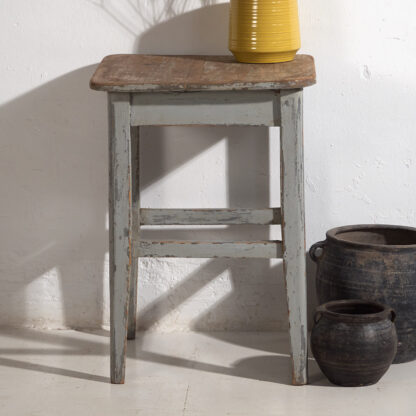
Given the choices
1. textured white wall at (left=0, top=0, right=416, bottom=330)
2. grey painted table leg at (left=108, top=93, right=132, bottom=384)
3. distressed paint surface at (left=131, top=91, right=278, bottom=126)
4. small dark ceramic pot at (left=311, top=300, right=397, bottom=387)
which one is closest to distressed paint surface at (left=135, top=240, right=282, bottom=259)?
grey painted table leg at (left=108, top=93, right=132, bottom=384)

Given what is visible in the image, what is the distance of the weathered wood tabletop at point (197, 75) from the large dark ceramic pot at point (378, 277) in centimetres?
53

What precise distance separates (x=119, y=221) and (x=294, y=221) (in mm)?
455

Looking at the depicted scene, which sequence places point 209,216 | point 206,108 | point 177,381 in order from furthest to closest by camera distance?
point 209,216 < point 177,381 < point 206,108

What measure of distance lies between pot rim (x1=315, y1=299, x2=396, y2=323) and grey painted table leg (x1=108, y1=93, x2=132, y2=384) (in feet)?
1.73

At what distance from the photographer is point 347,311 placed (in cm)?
221

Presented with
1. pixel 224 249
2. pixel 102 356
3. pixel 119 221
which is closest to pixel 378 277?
pixel 224 249

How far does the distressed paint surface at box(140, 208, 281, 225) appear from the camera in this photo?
2189 mm

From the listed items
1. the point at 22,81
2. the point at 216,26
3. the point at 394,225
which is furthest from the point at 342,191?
the point at 22,81

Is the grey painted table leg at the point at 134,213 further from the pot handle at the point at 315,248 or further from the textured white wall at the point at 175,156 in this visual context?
the pot handle at the point at 315,248

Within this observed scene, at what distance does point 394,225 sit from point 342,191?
19 cm

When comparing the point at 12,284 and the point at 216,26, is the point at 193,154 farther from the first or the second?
the point at 12,284

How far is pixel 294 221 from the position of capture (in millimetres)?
2057

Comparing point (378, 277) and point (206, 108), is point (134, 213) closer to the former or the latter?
point (206, 108)

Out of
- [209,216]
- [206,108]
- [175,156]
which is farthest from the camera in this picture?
[175,156]
